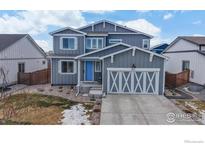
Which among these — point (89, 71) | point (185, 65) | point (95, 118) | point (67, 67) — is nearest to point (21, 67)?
point (67, 67)

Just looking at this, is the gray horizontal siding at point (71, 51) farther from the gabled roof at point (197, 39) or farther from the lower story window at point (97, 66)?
the gabled roof at point (197, 39)

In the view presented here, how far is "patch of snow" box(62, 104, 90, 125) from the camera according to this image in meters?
6.46

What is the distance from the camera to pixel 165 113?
7.22m

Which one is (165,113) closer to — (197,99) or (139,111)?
(139,111)

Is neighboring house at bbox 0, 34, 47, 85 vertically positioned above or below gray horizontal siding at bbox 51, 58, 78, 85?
above

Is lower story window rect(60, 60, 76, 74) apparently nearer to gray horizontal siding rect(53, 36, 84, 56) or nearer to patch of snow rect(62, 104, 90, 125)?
gray horizontal siding rect(53, 36, 84, 56)

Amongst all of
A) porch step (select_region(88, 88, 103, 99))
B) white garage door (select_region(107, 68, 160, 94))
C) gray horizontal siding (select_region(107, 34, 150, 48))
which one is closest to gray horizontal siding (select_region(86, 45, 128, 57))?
white garage door (select_region(107, 68, 160, 94))

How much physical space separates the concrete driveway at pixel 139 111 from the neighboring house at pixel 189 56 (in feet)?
8.57

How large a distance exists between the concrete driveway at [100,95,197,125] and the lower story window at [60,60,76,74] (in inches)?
176

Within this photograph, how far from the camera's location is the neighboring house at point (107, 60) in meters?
10.2

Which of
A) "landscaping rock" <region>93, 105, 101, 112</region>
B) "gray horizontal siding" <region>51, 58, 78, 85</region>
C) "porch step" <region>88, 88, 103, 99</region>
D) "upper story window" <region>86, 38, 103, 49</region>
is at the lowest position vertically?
"landscaping rock" <region>93, 105, 101, 112</region>

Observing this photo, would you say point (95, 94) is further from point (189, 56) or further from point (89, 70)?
point (189, 56)
